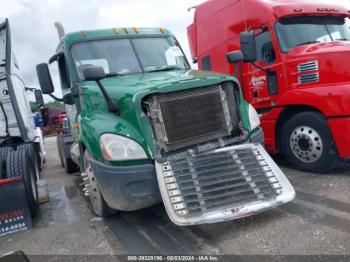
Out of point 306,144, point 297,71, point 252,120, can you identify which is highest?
point 297,71

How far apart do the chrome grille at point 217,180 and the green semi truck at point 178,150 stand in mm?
10

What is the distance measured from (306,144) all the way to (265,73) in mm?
1489

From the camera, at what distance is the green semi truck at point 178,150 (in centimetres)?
342

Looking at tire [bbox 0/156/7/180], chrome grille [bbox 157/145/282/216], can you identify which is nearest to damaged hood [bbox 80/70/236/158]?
chrome grille [bbox 157/145/282/216]

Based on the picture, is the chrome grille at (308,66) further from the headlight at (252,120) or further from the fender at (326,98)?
the headlight at (252,120)

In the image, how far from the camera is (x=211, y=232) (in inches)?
138

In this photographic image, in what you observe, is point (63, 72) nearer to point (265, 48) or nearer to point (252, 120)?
point (252, 120)

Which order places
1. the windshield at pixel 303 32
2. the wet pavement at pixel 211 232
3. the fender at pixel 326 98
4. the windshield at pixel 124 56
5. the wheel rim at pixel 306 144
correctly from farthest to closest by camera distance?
the windshield at pixel 303 32, the wheel rim at pixel 306 144, the windshield at pixel 124 56, the fender at pixel 326 98, the wet pavement at pixel 211 232

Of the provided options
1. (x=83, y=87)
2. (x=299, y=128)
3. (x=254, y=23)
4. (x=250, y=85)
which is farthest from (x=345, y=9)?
(x=83, y=87)

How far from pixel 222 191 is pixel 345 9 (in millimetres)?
4488

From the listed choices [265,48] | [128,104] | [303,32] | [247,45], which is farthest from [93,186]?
[303,32]

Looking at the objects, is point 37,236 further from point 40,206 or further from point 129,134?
point 129,134

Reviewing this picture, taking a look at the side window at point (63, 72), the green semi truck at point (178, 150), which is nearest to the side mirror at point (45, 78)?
the side window at point (63, 72)

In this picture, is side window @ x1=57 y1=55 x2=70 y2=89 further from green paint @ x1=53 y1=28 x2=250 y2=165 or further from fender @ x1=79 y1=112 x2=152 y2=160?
fender @ x1=79 y1=112 x2=152 y2=160
